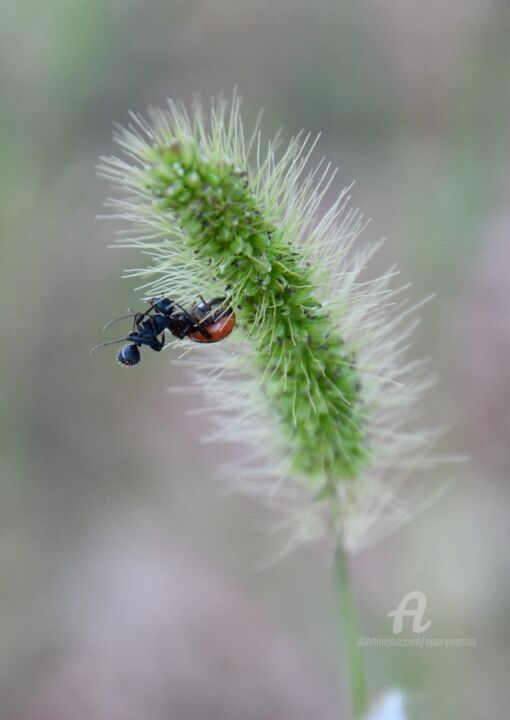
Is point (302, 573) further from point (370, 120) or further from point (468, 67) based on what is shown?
point (370, 120)

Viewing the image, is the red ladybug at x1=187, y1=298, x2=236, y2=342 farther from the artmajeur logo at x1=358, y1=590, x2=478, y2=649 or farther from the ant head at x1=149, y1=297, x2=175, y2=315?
→ the artmajeur logo at x1=358, y1=590, x2=478, y2=649

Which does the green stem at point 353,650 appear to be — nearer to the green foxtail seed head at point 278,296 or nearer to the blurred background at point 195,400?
the green foxtail seed head at point 278,296

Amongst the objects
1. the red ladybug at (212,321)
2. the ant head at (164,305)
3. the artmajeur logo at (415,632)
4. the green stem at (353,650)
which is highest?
the ant head at (164,305)

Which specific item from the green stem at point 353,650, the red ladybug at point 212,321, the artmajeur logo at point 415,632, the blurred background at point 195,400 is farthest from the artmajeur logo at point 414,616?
the red ladybug at point 212,321

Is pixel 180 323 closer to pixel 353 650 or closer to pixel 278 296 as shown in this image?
pixel 278 296

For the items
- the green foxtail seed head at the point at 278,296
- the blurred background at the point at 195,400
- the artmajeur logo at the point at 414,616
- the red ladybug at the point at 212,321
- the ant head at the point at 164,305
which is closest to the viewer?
the green foxtail seed head at the point at 278,296

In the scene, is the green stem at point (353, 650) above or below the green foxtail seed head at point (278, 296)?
below

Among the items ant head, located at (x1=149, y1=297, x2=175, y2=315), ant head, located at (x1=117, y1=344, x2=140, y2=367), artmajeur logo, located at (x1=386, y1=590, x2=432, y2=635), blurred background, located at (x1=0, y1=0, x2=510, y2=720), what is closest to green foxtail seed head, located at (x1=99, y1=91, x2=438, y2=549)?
ant head, located at (x1=149, y1=297, x2=175, y2=315)
